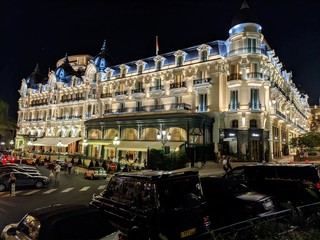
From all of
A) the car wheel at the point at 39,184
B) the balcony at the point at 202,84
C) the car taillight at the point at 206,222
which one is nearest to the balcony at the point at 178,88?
the balcony at the point at 202,84

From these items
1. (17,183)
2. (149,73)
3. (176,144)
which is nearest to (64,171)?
(17,183)

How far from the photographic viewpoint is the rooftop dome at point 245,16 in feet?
104

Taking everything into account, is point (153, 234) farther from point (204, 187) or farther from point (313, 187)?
point (313, 187)

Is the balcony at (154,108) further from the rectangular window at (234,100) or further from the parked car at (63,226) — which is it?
the parked car at (63,226)

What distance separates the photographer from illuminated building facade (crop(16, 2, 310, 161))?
30.8 m

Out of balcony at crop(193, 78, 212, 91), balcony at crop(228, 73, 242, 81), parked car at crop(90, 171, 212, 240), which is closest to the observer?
parked car at crop(90, 171, 212, 240)

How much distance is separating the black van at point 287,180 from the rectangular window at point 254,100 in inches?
899

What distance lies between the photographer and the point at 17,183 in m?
18.9

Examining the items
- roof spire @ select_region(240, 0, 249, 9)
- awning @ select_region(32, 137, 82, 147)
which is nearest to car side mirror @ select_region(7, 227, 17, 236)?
roof spire @ select_region(240, 0, 249, 9)

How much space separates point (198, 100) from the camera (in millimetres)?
33969

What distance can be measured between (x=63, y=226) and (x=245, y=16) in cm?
3405

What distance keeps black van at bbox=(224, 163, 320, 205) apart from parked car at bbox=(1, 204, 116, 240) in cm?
638

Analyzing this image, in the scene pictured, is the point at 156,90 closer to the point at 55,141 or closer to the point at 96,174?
the point at 96,174

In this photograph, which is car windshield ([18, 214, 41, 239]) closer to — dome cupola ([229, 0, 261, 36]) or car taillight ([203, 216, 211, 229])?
car taillight ([203, 216, 211, 229])
